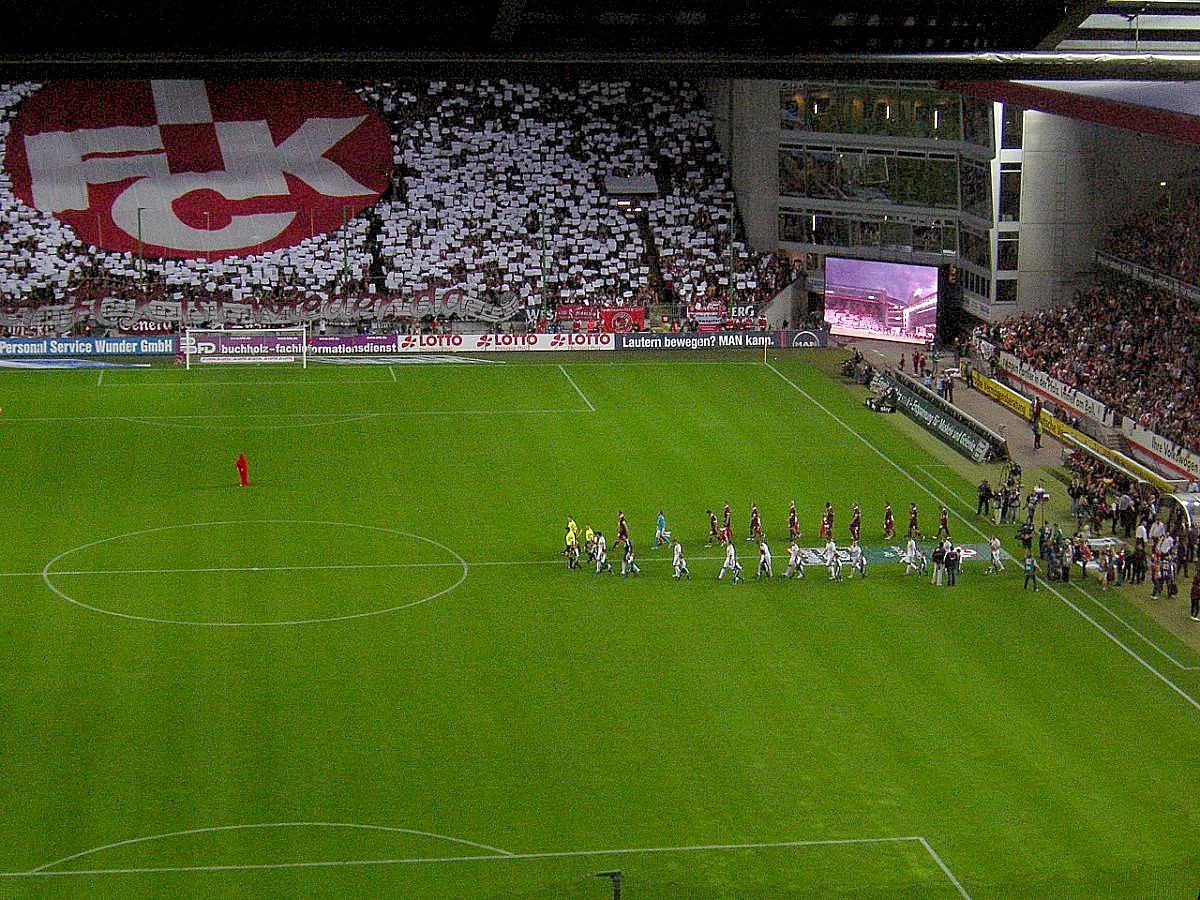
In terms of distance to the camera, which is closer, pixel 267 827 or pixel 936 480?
pixel 267 827

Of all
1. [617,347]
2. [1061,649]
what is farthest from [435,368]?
[1061,649]

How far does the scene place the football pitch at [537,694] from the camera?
2666cm

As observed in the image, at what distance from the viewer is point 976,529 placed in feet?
157

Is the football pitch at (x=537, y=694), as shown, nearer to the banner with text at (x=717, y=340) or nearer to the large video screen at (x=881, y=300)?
the banner with text at (x=717, y=340)

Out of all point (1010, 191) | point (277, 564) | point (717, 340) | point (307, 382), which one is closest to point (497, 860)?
point (277, 564)

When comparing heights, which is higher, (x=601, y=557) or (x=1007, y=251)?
(x=1007, y=251)

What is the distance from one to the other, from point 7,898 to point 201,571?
1800 cm

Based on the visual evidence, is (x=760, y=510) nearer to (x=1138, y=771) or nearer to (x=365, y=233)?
(x=1138, y=771)

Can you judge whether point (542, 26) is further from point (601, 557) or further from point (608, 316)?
point (608, 316)

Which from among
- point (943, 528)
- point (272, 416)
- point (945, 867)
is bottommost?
point (945, 867)

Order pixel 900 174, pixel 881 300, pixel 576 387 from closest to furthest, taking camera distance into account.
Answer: pixel 576 387 < pixel 900 174 < pixel 881 300

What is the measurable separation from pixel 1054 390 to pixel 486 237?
3493 centimetres

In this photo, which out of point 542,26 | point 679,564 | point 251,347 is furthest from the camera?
point 251,347

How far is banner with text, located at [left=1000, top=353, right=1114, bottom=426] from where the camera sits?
190ft
